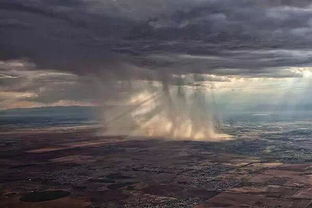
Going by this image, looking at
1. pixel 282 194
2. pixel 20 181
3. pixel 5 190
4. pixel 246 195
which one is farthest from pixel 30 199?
pixel 282 194

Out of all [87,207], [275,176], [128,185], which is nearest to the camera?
[87,207]

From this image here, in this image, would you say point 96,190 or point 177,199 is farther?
point 96,190

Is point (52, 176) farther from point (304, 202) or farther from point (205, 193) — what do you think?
point (304, 202)

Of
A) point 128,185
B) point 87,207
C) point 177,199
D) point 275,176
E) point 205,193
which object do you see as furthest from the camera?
point 275,176

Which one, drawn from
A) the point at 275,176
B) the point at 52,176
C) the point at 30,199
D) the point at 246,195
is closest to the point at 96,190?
the point at 30,199

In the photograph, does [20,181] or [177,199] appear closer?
[177,199]

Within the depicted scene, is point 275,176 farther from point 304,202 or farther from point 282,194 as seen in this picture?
point 304,202

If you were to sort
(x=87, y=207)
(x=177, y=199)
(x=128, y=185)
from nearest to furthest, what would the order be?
(x=87, y=207), (x=177, y=199), (x=128, y=185)

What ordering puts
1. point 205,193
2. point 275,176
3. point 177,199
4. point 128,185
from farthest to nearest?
point 275,176 → point 128,185 → point 205,193 → point 177,199
